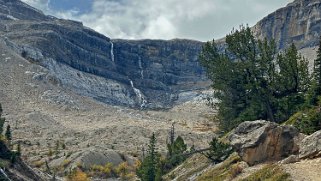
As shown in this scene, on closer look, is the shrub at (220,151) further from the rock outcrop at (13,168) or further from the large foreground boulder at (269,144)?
the rock outcrop at (13,168)

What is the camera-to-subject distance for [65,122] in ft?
415

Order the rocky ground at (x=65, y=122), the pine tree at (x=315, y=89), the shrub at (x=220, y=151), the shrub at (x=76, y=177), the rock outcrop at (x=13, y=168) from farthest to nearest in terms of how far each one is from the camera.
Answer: the rocky ground at (x=65, y=122) < the shrub at (x=76, y=177) < the rock outcrop at (x=13, y=168) < the pine tree at (x=315, y=89) < the shrub at (x=220, y=151)

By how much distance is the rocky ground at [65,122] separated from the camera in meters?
96.9

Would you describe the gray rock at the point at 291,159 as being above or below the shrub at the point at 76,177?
above

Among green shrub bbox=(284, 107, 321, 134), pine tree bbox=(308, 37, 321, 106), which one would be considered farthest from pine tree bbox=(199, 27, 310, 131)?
green shrub bbox=(284, 107, 321, 134)

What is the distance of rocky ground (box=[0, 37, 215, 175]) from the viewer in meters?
96.9

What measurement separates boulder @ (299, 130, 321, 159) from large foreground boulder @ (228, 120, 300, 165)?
2253 millimetres

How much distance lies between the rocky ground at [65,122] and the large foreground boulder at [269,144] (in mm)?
55783

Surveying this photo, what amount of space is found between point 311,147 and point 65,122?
340 feet

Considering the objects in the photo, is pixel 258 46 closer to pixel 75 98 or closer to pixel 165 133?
pixel 165 133

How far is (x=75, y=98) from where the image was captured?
516 ft

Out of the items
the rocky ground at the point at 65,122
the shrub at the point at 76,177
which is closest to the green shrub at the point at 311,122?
the shrub at the point at 76,177

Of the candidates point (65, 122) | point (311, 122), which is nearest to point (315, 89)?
point (311, 122)

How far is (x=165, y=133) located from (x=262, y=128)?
87.3m
